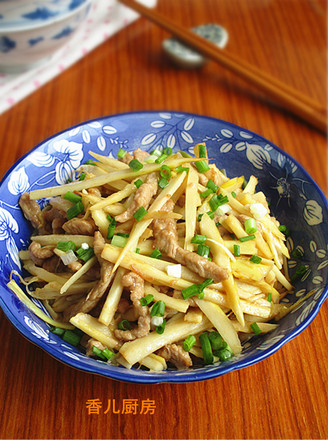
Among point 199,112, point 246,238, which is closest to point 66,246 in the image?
point 246,238

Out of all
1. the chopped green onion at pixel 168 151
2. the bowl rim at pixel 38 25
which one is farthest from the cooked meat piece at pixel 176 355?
the bowl rim at pixel 38 25

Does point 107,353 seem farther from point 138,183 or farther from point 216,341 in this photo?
point 138,183

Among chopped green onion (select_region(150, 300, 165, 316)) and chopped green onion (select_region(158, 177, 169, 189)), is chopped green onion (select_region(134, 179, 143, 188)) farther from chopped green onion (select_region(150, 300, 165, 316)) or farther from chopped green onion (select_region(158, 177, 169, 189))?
chopped green onion (select_region(150, 300, 165, 316))

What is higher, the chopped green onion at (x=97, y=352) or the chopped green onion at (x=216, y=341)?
the chopped green onion at (x=97, y=352)

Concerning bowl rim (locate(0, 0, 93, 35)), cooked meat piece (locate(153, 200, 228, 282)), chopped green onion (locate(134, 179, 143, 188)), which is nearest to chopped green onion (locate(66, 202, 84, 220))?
chopped green onion (locate(134, 179, 143, 188))

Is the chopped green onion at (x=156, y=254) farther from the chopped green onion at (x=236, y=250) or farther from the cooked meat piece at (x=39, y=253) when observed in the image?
the cooked meat piece at (x=39, y=253)

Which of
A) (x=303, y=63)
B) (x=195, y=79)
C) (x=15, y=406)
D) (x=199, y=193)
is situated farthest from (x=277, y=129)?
(x=15, y=406)
